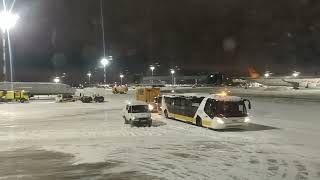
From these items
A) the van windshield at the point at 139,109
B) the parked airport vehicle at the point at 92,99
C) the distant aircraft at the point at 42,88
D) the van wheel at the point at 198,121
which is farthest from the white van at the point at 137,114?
the distant aircraft at the point at 42,88

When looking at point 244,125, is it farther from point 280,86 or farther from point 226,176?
point 280,86

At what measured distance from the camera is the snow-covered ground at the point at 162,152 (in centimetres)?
1836

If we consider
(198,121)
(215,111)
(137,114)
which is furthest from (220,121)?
(137,114)

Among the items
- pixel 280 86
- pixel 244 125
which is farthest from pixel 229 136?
pixel 280 86

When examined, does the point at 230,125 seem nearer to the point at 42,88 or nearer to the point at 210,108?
the point at 210,108

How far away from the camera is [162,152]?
938 inches

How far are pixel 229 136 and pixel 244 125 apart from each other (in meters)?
4.18

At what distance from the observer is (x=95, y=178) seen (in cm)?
1731

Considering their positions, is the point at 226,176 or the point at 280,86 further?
the point at 280,86

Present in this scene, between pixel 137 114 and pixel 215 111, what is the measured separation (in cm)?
Result: 761

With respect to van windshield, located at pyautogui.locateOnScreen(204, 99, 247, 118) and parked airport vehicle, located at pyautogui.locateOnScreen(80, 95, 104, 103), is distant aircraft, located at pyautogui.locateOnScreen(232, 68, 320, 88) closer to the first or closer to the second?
parked airport vehicle, located at pyautogui.locateOnScreen(80, 95, 104, 103)

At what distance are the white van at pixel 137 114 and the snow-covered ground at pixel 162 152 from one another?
3.17ft

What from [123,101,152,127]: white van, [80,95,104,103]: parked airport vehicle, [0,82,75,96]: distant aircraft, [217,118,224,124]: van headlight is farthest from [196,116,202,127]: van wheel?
[0,82,75,96]: distant aircraft

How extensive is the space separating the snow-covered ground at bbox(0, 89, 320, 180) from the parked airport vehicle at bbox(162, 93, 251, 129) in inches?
34.6
